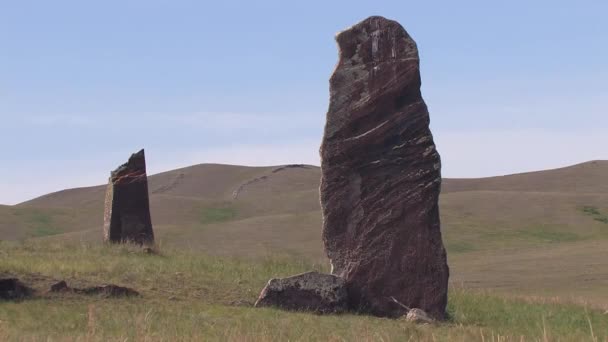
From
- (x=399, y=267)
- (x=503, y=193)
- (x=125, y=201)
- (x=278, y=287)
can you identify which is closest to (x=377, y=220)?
(x=399, y=267)

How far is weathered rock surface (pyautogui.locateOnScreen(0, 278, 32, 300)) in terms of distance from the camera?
44.2 ft

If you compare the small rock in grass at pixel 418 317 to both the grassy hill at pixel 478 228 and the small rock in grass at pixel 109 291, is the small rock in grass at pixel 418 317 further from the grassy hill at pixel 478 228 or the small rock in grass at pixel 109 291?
the grassy hill at pixel 478 228

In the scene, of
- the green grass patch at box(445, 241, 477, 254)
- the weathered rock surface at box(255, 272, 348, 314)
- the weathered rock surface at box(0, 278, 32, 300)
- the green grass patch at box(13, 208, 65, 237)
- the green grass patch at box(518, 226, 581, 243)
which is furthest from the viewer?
the green grass patch at box(13, 208, 65, 237)

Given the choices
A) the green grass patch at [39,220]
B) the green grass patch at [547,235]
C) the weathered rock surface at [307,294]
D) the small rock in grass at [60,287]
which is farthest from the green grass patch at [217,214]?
the small rock in grass at [60,287]

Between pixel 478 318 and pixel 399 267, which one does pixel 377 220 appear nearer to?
pixel 399 267

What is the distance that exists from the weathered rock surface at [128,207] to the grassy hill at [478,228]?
84cm

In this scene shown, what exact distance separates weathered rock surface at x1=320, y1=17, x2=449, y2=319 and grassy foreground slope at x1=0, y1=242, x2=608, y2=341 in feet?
2.92

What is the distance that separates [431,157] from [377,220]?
1375mm

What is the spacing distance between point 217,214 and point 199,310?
5476 centimetres

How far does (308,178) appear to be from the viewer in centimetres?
9831

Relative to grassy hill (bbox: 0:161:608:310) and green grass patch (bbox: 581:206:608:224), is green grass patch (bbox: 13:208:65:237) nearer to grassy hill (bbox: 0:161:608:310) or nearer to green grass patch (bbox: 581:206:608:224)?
grassy hill (bbox: 0:161:608:310)

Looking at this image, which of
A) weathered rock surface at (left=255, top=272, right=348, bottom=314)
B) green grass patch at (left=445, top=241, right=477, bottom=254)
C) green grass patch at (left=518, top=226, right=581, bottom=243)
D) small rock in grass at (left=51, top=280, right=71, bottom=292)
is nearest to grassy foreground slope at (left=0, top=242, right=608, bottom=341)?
small rock in grass at (left=51, top=280, right=71, bottom=292)

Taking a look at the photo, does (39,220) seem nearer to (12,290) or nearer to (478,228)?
(478,228)

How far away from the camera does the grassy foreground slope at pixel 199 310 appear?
1112 centimetres
